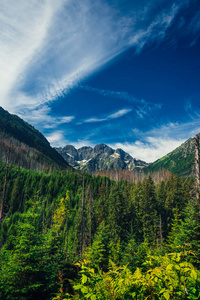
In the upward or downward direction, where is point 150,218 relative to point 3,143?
downward

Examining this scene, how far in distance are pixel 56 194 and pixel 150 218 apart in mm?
81707

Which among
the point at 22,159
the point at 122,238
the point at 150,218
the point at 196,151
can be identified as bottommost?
the point at 122,238

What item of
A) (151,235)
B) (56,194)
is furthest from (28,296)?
(56,194)

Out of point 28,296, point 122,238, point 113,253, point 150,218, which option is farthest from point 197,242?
point 150,218

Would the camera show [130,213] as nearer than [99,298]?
No

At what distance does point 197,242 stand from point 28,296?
12.5 meters

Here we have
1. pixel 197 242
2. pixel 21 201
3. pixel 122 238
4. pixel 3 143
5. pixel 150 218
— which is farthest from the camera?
pixel 3 143

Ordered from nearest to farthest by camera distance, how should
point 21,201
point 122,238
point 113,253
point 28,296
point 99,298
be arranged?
1. point 99,298
2. point 28,296
3. point 113,253
4. point 122,238
5. point 21,201

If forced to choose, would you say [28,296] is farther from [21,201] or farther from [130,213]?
[21,201]

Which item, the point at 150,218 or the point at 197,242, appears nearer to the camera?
the point at 197,242

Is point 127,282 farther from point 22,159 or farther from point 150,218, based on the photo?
point 22,159

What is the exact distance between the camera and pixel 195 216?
46.0 feet

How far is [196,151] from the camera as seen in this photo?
46.5ft

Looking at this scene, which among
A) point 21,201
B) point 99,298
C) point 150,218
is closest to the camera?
point 99,298
